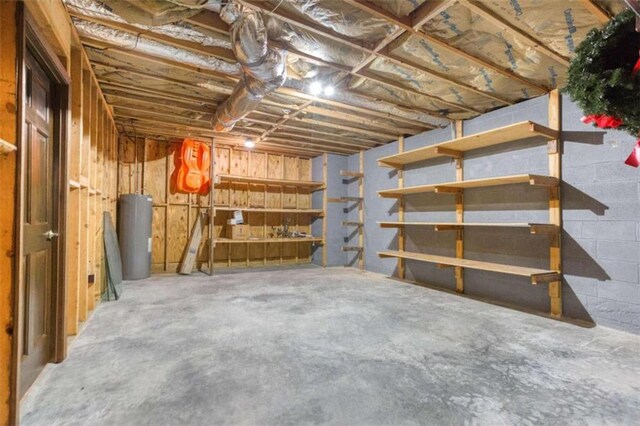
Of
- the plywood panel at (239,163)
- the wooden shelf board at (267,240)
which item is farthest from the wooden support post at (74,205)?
the plywood panel at (239,163)

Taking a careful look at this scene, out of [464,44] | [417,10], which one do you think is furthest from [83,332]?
[464,44]

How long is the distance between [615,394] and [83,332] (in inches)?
142

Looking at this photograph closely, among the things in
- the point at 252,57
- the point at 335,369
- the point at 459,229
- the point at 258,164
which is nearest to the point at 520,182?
the point at 459,229

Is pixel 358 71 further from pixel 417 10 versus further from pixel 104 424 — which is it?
pixel 104 424

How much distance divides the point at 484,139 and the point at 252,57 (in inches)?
107

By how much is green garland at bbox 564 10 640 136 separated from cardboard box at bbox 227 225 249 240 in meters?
5.31

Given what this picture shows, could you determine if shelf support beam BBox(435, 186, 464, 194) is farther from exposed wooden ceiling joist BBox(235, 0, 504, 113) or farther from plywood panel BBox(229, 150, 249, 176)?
plywood panel BBox(229, 150, 249, 176)

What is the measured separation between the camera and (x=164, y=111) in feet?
13.4

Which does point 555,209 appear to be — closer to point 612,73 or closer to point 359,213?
point 612,73

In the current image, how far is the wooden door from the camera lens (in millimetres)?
1651

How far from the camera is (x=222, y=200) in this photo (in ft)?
19.5

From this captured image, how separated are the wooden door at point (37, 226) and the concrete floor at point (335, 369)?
0.19 metres

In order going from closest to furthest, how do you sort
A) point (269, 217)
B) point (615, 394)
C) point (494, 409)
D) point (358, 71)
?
point (494, 409) < point (615, 394) < point (358, 71) < point (269, 217)

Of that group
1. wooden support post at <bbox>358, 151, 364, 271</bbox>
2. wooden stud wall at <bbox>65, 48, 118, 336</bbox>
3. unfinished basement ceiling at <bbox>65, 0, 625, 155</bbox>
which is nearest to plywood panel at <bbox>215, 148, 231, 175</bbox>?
unfinished basement ceiling at <bbox>65, 0, 625, 155</bbox>
